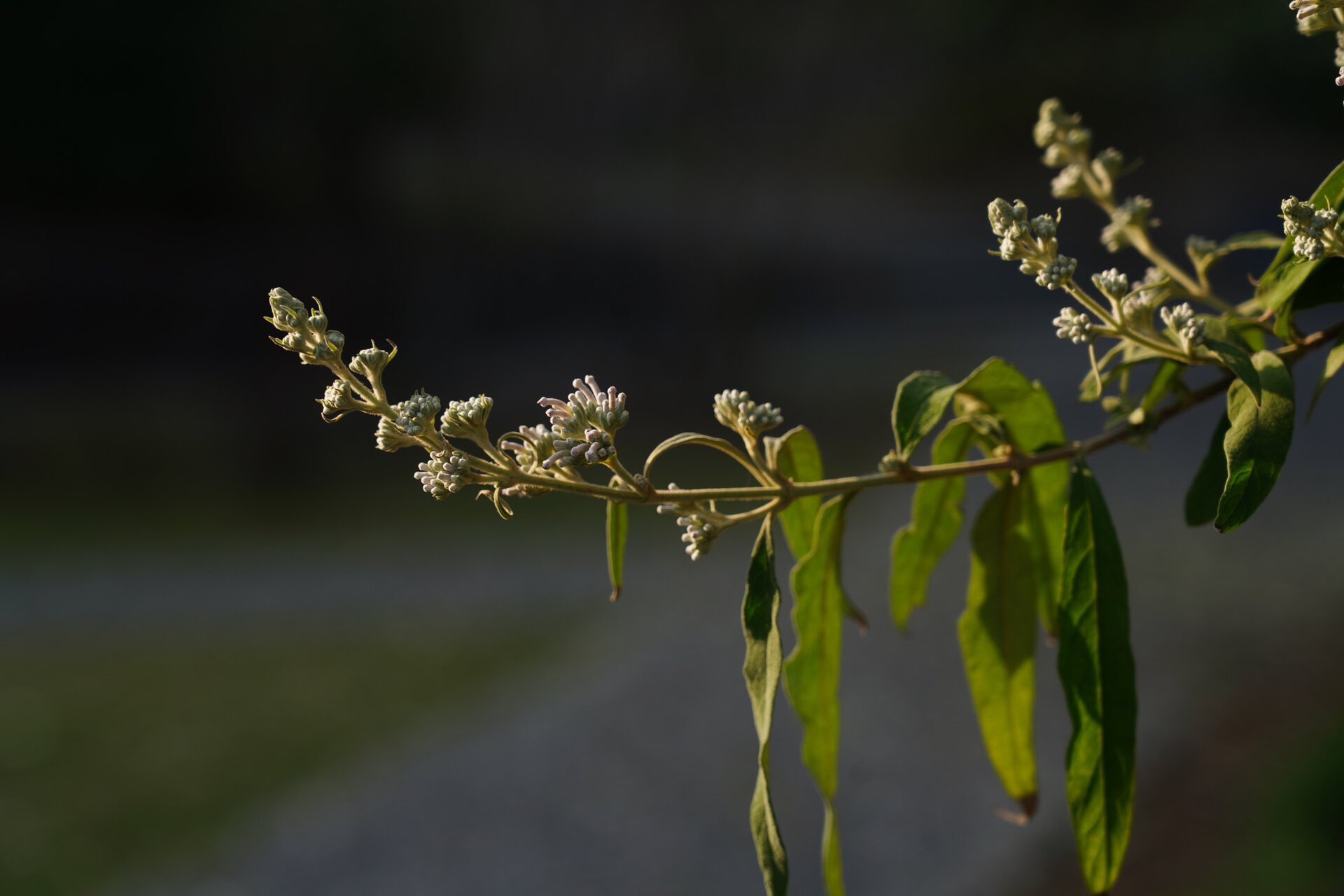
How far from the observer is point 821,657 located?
25.1 inches

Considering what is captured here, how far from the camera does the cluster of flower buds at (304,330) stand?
422 millimetres

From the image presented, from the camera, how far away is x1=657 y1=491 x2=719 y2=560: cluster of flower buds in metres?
0.46

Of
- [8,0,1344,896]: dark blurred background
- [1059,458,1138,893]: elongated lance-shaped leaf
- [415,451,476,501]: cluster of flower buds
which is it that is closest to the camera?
[415,451,476,501]: cluster of flower buds

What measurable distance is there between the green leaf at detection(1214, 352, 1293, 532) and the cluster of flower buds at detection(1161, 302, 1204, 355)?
A: 4 cm

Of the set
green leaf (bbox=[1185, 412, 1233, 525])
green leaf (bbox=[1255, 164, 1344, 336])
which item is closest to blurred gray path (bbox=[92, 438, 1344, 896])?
green leaf (bbox=[1185, 412, 1233, 525])

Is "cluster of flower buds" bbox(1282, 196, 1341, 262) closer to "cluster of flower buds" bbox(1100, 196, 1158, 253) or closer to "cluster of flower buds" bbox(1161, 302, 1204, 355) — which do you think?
"cluster of flower buds" bbox(1161, 302, 1204, 355)

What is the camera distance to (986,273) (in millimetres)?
10578

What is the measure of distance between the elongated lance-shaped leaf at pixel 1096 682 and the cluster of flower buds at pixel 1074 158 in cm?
23

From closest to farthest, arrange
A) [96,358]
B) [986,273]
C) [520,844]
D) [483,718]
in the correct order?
[520,844], [483,718], [96,358], [986,273]

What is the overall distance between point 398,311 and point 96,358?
88.1 inches

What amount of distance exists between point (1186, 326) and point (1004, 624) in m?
0.26

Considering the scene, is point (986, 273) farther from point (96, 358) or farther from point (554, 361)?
point (96, 358)

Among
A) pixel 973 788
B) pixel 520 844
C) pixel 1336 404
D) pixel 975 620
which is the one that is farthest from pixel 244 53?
pixel 975 620

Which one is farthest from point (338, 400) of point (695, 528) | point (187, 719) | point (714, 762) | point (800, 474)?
point (187, 719)
